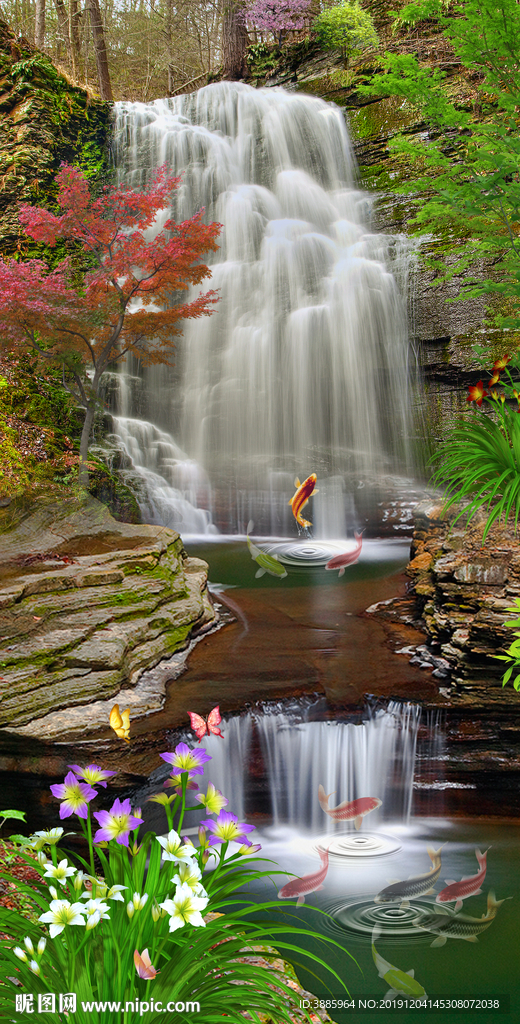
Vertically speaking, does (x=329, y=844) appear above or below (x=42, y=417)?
below

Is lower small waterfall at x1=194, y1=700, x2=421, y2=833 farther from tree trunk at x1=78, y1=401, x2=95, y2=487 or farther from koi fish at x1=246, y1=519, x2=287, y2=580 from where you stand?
tree trunk at x1=78, y1=401, x2=95, y2=487

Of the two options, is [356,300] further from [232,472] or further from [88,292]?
[88,292]

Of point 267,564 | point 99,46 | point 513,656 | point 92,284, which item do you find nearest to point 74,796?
point 513,656

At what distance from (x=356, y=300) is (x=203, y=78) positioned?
29.9ft

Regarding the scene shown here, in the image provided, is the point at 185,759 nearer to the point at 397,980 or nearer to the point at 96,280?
the point at 397,980

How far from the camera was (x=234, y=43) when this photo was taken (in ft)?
38.1

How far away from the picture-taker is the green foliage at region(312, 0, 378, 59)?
10625mm

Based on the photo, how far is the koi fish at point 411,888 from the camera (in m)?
2.53

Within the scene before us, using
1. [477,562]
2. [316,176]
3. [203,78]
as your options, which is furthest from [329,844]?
[203,78]

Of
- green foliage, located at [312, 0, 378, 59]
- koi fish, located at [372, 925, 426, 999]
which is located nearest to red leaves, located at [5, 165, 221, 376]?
koi fish, located at [372, 925, 426, 999]

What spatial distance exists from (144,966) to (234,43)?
1460cm

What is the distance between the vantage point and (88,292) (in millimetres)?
6168

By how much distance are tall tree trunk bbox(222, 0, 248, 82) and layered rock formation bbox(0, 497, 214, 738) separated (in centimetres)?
1063

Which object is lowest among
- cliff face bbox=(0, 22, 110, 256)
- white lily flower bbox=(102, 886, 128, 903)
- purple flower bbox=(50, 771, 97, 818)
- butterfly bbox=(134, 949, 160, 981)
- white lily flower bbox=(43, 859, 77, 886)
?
butterfly bbox=(134, 949, 160, 981)
